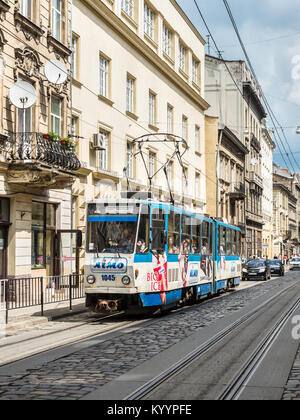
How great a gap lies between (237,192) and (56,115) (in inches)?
1287

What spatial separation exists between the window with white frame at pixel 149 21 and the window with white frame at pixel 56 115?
1213 centimetres

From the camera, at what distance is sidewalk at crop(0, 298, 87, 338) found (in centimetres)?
1390

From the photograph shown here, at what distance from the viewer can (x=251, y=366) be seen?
8977mm

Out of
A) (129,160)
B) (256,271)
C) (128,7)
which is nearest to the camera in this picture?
(129,160)

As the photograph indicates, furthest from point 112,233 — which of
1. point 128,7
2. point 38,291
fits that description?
point 128,7

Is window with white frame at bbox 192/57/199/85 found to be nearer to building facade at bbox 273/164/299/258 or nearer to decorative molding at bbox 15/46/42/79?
decorative molding at bbox 15/46/42/79

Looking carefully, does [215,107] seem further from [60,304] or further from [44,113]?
[60,304]

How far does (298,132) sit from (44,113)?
28.9 m

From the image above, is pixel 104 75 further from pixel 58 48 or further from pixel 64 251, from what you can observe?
pixel 64 251

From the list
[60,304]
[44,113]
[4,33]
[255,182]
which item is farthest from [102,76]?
[255,182]

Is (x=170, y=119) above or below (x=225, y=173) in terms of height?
above

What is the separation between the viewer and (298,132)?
46.3 metres

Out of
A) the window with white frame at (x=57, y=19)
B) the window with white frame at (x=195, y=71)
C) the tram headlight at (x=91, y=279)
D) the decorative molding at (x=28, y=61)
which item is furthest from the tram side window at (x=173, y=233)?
the window with white frame at (x=195, y=71)

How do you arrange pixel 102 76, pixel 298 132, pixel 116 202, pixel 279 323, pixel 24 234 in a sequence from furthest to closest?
pixel 298 132 → pixel 102 76 → pixel 24 234 → pixel 116 202 → pixel 279 323
